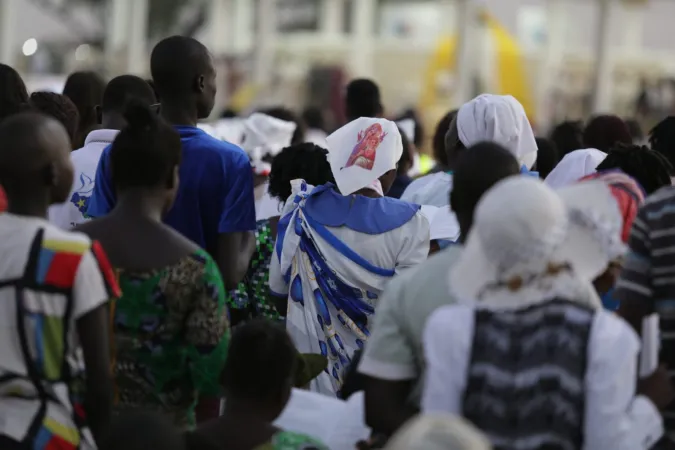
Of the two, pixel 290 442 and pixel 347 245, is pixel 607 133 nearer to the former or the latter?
pixel 347 245

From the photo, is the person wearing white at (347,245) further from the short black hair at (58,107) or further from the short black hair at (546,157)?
the short black hair at (546,157)

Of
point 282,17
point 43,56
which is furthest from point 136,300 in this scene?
point 282,17

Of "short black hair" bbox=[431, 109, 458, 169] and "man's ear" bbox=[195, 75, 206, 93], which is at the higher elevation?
"man's ear" bbox=[195, 75, 206, 93]

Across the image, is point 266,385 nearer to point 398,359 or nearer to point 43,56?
point 398,359

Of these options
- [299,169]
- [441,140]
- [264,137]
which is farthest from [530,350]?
[264,137]

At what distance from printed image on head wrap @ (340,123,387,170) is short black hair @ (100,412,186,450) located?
2.62m

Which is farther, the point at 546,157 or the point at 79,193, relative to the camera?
the point at 546,157

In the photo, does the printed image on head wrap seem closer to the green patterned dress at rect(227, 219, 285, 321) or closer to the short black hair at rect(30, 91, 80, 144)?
the green patterned dress at rect(227, 219, 285, 321)

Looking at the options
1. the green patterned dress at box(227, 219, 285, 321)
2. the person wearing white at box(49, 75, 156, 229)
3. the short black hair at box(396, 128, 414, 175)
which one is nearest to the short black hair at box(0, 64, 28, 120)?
the person wearing white at box(49, 75, 156, 229)

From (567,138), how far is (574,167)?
8.07ft

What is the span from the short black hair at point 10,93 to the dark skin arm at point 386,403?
9.02ft

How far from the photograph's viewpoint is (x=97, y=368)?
4387 mm

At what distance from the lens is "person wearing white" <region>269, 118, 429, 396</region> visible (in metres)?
6.50

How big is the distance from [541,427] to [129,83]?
3.94 meters
